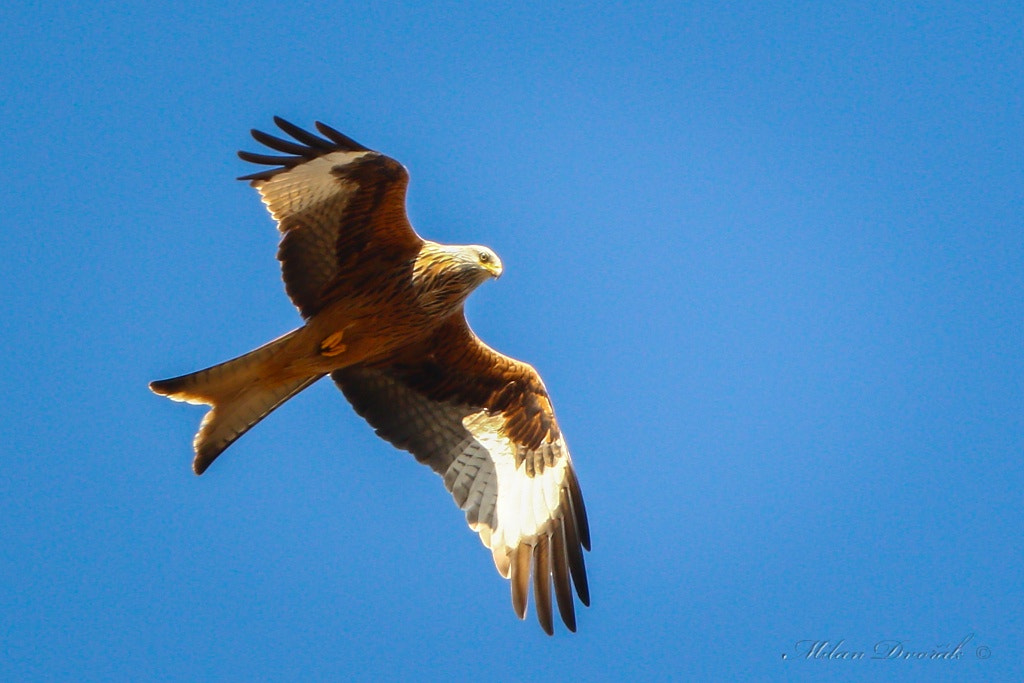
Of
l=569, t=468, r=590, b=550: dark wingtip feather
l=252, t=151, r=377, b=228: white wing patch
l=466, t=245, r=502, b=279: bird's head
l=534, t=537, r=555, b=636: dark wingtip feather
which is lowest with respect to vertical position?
l=534, t=537, r=555, b=636: dark wingtip feather

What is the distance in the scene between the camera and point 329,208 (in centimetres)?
869

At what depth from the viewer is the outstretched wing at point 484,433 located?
9477 mm

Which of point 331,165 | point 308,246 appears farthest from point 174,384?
point 331,165

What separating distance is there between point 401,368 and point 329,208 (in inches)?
62.8

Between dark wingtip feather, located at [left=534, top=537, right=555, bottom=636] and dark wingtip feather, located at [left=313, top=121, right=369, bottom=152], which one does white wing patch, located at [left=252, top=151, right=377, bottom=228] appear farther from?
dark wingtip feather, located at [left=534, top=537, right=555, bottom=636]

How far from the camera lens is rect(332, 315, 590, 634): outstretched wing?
373 inches

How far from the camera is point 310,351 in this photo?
8.97 m

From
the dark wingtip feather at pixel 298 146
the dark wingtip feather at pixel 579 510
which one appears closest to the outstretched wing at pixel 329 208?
the dark wingtip feather at pixel 298 146

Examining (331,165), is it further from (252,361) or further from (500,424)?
(500,424)

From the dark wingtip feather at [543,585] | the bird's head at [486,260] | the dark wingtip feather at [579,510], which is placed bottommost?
the dark wingtip feather at [543,585]

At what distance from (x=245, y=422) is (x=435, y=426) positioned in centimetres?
164

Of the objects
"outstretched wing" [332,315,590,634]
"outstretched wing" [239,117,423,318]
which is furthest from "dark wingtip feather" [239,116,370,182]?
"outstretched wing" [332,315,590,634]

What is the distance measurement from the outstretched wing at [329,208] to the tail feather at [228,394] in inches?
21.5

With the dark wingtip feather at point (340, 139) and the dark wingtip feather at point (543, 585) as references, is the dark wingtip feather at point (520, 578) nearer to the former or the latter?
the dark wingtip feather at point (543, 585)
